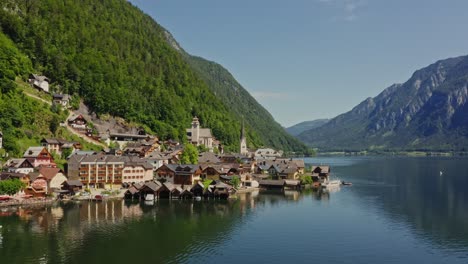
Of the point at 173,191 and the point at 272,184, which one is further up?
the point at 173,191

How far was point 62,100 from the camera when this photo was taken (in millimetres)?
130625

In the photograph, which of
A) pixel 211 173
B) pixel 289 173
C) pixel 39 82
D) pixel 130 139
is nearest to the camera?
pixel 211 173

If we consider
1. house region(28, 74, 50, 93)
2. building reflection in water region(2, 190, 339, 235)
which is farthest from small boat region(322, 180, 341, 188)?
house region(28, 74, 50, 93)

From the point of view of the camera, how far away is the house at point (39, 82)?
126 m

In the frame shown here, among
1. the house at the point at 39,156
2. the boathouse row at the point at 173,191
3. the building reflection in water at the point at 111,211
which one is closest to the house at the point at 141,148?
the boathouse row at the point at 173,191

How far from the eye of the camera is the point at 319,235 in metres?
65.9

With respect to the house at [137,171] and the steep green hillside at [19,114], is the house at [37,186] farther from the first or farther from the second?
the house at [137,171]

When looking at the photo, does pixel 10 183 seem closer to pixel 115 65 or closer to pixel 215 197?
pixel 215 197

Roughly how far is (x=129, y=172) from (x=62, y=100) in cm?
3971

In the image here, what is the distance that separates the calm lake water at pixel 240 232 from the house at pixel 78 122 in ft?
143

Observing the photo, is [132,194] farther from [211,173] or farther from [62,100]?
[62,100]

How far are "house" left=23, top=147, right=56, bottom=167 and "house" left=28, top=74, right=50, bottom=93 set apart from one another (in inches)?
1443

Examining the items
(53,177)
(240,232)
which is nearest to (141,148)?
(53,177)

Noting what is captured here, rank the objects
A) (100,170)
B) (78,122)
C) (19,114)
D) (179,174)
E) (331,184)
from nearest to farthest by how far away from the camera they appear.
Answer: (100,170)
(19,114)
(179,174)
(78,122)
(331,184)
